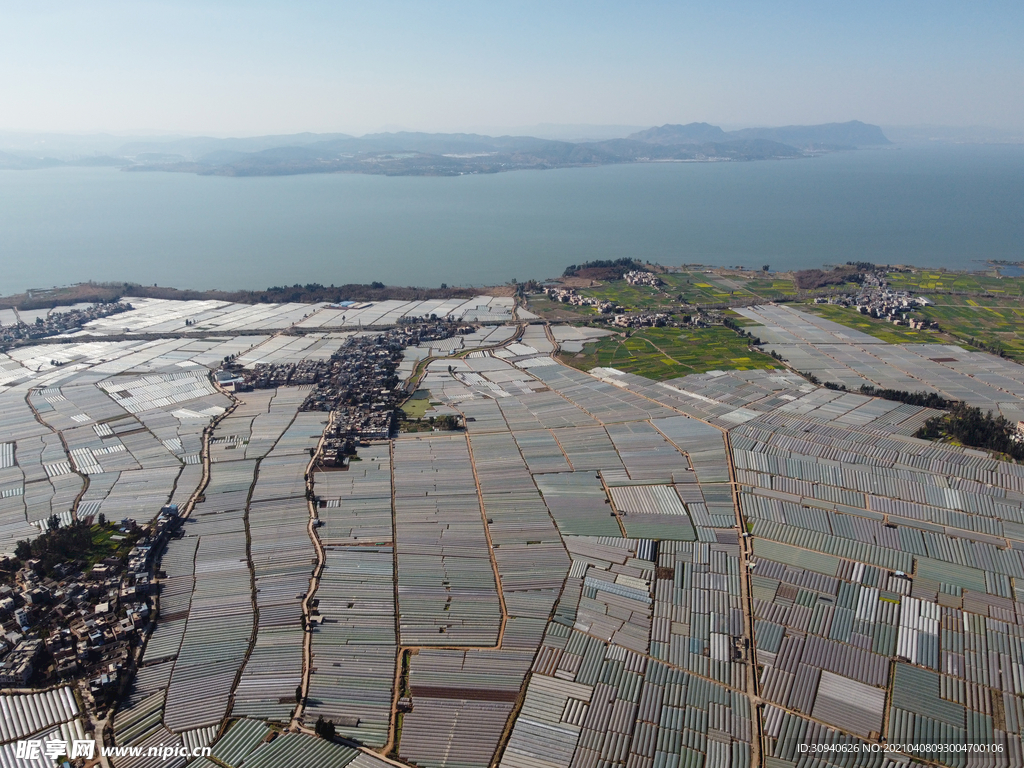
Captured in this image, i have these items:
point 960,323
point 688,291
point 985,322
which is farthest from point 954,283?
point 688,291

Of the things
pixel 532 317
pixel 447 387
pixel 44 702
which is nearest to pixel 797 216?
pixel 532 317

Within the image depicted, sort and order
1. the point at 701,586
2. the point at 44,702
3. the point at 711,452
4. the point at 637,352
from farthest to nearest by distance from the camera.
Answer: the point at 637,352 → the point at 711,452 → the point at 701,586 → the point at 44,702

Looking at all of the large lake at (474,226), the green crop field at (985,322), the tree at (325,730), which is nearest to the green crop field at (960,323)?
the green crop field at (985,322)

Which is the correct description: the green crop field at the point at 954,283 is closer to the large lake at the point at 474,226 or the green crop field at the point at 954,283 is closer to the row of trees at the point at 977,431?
the large lake at the point at 474,226

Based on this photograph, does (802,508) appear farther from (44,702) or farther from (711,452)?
(44,702)

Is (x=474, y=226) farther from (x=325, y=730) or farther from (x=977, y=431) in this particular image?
(x=325, y=730)

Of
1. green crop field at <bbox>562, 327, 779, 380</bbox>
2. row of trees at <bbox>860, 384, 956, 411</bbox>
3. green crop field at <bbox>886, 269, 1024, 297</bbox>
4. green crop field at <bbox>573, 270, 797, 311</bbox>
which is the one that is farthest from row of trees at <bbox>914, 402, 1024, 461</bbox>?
green crop field at <bbox>886, 269, 1024, 297</bbox>
